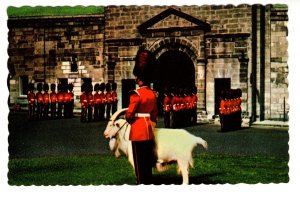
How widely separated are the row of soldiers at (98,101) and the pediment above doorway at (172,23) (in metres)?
0.91

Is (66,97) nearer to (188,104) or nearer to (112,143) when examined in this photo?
(112,143)

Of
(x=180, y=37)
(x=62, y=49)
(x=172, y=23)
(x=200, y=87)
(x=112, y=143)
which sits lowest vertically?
(x=112, y=143)

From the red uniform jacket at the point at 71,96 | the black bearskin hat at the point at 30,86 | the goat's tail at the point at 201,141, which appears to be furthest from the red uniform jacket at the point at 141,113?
the black bearskin hat at the point at 30,86

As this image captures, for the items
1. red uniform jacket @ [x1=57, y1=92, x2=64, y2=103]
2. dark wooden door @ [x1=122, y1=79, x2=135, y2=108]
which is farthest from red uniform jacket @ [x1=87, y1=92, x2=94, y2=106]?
dark wooden door @ [x1=122, y1=79, x2=135, y2=108]

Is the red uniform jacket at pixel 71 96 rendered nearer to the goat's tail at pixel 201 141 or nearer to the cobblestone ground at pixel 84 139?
the cobblestone ground at pixel 84 139

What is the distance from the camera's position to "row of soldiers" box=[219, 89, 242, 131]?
7.69 metres

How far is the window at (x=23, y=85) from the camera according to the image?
7789mm

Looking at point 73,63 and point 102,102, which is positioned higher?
point 73,63

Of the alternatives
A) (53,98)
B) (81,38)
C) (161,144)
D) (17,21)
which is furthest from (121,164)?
(17,21)

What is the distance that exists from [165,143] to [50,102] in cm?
181

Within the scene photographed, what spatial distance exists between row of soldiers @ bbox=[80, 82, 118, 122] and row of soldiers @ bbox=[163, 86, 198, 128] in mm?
696

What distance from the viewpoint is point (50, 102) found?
7859 mm

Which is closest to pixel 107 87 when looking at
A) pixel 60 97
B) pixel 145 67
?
pixel 60 97

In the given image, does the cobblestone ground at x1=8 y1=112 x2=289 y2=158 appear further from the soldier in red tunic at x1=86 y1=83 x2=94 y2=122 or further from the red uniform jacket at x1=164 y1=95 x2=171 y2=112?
the red uniform jacket at x1=164 y1=95 x2=171 y2=112
